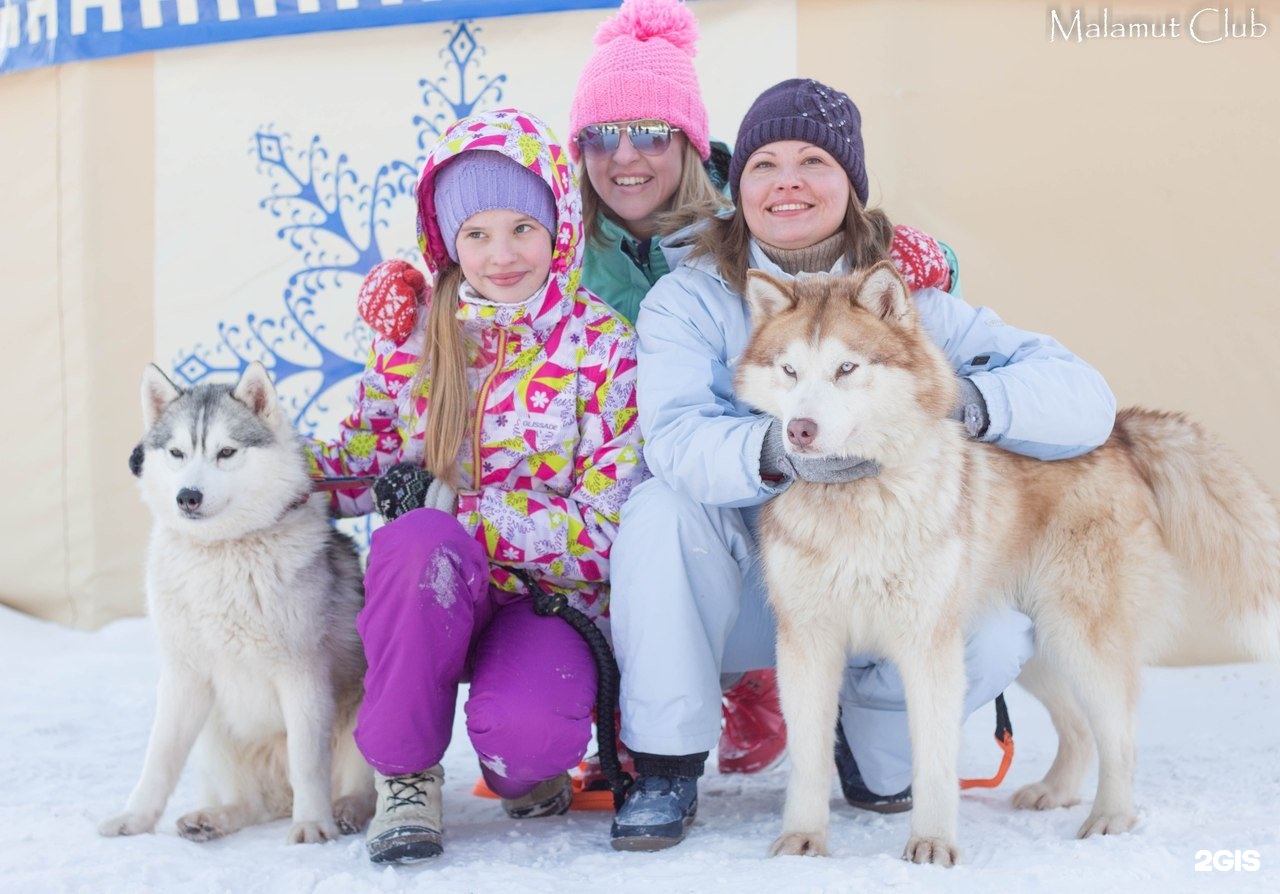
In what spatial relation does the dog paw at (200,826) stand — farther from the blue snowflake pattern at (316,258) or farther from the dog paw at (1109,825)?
the blue snowflake pattern at (316,258)

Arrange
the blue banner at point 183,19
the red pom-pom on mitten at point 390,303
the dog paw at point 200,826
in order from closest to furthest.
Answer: the dog paw at point 200,826
the red pom-pom on mitten at point 390,303
the blue banner at point 183,19

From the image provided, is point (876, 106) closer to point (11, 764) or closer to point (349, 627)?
point (349, 627)

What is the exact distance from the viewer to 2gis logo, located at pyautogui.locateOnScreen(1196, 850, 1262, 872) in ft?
5.60

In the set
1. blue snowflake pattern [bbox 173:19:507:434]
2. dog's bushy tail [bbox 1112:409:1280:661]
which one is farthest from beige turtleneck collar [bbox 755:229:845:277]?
blue snowflake pattern [bbox 173:19:507:434]

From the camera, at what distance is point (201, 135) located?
3764 mm

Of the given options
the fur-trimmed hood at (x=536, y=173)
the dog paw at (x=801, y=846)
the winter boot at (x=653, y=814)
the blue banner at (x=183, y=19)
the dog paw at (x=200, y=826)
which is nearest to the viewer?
the dog paw at (x=801, y=846)

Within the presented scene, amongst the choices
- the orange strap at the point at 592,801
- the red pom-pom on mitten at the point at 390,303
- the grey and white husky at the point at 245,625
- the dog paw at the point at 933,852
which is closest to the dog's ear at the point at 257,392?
the grey and white husky at the point at 245,625

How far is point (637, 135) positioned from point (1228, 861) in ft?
6.43

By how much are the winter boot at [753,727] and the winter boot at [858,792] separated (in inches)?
15.1

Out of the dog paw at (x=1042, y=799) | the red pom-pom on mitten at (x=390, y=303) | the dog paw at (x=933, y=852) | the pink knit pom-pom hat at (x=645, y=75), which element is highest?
the pink knit pom-pom hat at (x=645, y=75)

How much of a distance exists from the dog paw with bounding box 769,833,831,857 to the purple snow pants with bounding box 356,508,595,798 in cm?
40

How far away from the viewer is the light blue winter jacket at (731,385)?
1.99m

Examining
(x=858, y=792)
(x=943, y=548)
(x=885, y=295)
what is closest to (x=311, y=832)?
(x=858, y=792)

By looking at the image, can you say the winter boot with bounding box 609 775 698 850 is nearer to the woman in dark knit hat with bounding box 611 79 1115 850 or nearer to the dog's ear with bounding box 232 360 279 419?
the woman in dark knit hat with bounding box 611 79 1115 850
